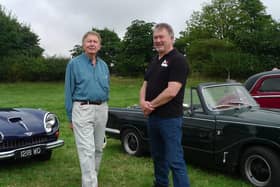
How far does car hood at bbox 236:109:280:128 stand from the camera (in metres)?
4.93

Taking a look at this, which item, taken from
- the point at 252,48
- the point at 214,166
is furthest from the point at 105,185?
the point at 252,48

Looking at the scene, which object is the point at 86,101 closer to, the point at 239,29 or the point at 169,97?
the point at 169,97

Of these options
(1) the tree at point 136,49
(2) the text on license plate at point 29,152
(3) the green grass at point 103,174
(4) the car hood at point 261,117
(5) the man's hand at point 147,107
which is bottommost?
(3) the green grass at point 103,174

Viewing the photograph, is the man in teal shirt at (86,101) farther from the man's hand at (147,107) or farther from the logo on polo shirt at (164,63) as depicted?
the logo on polo shirt at (164,63)

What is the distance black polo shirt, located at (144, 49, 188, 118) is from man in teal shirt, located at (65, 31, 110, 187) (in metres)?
0.64

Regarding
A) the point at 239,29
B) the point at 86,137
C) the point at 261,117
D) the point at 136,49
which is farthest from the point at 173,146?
the point at 239,29

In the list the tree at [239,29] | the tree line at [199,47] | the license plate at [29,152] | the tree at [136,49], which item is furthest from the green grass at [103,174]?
the tree at [239,29]

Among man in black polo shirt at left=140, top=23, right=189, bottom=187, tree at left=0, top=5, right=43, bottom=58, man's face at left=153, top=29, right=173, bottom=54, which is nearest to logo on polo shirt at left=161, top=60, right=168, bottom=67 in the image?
man in black polo shirt at left=140, top=23, right=189, bottom=187

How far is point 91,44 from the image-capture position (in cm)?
458

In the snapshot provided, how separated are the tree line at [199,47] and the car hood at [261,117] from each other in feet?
107

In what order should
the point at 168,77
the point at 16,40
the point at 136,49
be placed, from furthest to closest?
the point at 16,40 < the point at 136,49 < the point at 168,77

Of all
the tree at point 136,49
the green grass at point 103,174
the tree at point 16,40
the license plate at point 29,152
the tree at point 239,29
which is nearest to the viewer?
the green grass at point 103,174

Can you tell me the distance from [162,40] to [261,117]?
1.88m

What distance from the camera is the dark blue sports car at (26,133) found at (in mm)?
5332
